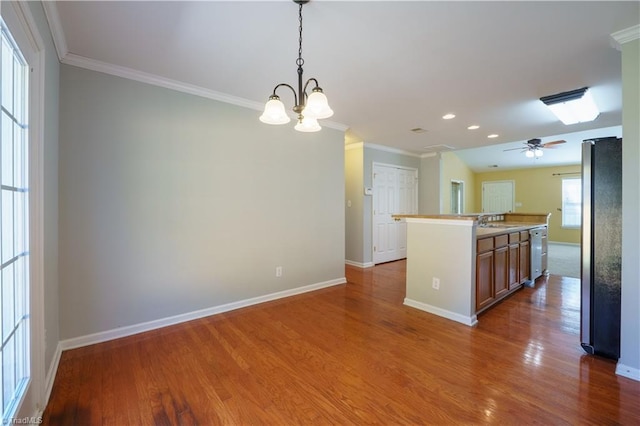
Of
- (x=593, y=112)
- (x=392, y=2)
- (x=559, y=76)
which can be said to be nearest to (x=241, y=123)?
(x=392, y=2)

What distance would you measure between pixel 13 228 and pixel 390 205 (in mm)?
5370

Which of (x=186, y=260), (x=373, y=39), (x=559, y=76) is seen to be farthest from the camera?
(x=186, y=260)

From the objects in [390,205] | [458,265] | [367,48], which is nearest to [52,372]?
[367,48]

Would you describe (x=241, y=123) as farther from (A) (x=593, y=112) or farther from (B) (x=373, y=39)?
(A) (x=593, y=112)

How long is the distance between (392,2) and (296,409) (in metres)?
2.51

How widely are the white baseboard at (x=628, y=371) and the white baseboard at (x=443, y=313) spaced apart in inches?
38.8

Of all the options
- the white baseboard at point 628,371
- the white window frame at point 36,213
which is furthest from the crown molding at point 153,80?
the white baseboard at point 628,371

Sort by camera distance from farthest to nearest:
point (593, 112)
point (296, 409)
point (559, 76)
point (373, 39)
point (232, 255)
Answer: point (593, 112) < point (232, 255) < point (559, 76) < point (373, 39) < point (296, 409)

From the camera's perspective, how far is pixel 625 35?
6.47 feet

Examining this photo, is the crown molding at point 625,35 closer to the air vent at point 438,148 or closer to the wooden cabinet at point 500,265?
the wooden cabinet at point 500,265

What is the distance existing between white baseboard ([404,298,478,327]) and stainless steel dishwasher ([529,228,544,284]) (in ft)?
6.60

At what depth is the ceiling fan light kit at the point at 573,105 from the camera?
9.78ft

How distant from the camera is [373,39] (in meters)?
2.07

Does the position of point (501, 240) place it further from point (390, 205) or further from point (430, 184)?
point (430, 184)
